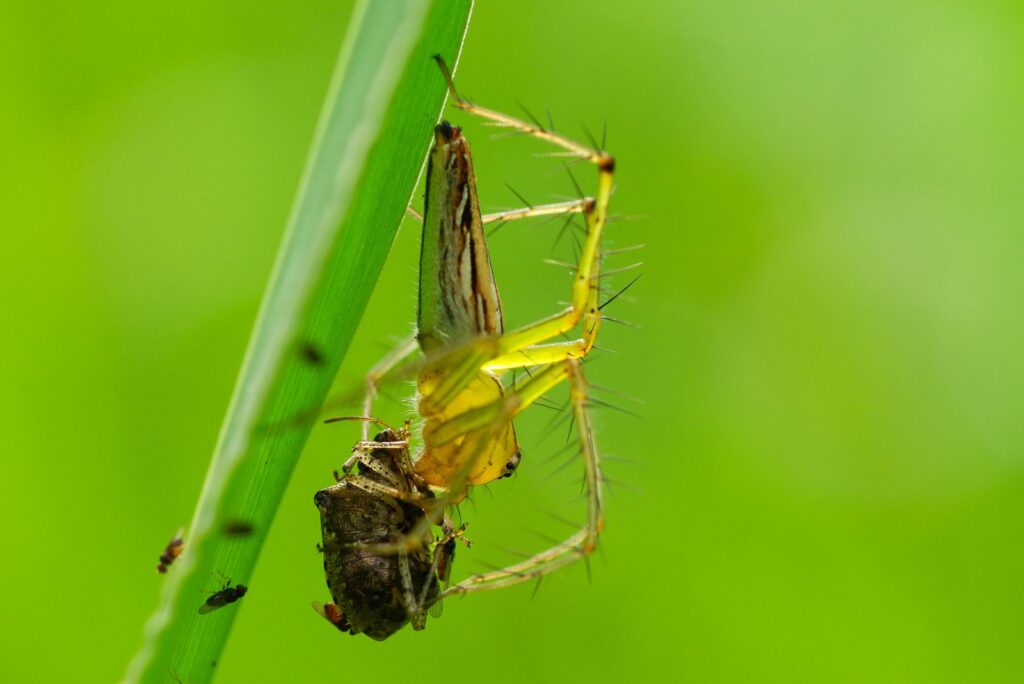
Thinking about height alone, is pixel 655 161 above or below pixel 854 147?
below

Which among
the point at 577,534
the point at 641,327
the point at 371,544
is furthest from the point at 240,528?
the point at 641,327

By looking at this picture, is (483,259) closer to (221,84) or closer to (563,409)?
(563,409)

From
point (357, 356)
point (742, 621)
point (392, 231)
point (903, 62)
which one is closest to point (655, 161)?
point (903, 62)

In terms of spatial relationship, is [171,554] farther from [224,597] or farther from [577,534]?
[577,534]

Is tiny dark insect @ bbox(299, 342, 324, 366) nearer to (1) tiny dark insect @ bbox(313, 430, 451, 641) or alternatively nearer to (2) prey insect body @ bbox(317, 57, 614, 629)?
(2) prey insect body @ bbox(317, 57, 614, 629)

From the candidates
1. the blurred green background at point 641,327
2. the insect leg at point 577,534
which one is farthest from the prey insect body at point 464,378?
the blurred green background at point 641,327
